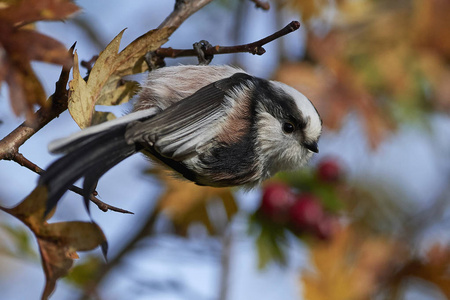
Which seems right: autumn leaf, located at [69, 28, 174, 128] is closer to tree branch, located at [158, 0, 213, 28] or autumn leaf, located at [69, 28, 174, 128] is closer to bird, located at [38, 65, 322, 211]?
bird, located at [38, 65, 322, 211]

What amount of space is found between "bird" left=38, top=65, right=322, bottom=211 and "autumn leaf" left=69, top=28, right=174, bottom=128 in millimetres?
82

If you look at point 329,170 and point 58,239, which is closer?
point 58,239

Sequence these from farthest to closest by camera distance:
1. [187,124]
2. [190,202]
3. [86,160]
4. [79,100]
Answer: [190,202], [187,124], [79,100], [86,160]

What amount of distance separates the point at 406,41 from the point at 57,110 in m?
2.63

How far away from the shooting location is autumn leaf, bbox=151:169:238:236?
279 cm

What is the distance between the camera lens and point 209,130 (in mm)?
1617

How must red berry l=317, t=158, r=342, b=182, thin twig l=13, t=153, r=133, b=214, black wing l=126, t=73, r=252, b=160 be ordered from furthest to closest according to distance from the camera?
1. red berry l=317, t=158, r=342, b=182
2. black wing l=126, t=73, r=252, b=160
3. thin twig l=13, t=153, r=133, b=214

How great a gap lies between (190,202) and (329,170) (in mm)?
811

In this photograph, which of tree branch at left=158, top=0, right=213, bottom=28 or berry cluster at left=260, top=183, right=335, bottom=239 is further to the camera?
berry cluster at left=260, top=183, right=335, bottom=239

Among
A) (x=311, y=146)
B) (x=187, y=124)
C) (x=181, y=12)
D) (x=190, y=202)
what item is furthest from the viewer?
(x=190, y=202)

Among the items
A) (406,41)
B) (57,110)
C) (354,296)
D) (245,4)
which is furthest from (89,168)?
(406,41)

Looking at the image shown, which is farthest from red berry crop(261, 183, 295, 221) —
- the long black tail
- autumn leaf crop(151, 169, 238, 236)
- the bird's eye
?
the long black tail

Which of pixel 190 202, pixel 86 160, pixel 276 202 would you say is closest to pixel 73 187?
pixel 86 160

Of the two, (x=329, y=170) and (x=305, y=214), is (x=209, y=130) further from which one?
(x=329, y=170)
